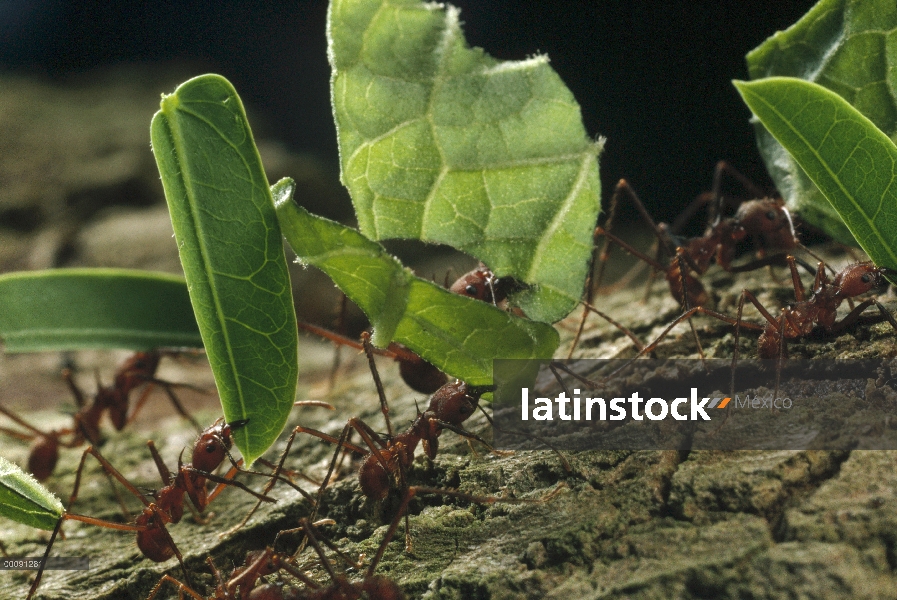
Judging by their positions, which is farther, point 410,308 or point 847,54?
point 847,54

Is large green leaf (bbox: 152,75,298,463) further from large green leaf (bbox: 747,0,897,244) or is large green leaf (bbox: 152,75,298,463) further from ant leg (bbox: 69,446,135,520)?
large green leaf (bbox: 747,0,897,244)

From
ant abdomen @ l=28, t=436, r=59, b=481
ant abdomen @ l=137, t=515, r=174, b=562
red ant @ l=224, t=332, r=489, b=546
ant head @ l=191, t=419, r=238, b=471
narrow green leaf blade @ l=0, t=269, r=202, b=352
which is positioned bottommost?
ant abdomen @ l=28, t=436, r=59, b=481

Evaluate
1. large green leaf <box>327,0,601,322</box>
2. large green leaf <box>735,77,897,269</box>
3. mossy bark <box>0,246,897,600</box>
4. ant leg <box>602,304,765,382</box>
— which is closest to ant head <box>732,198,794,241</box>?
mossy bark <box>0,246,897,600</box>

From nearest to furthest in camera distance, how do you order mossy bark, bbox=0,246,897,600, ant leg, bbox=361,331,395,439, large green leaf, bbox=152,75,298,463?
mossy bark, bbox=0,246,897,600 → large green leaf, bbox=152,75,298,463 → ant leg, bbox=361,331,395,439

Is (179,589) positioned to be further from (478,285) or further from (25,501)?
(478,285)

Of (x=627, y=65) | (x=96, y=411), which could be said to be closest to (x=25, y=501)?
(x=96, y=411)

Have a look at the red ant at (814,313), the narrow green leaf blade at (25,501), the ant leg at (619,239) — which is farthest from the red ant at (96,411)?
the red ant at (814,313)

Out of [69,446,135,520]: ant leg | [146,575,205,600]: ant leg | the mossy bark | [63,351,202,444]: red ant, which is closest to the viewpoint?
the mossy bark
